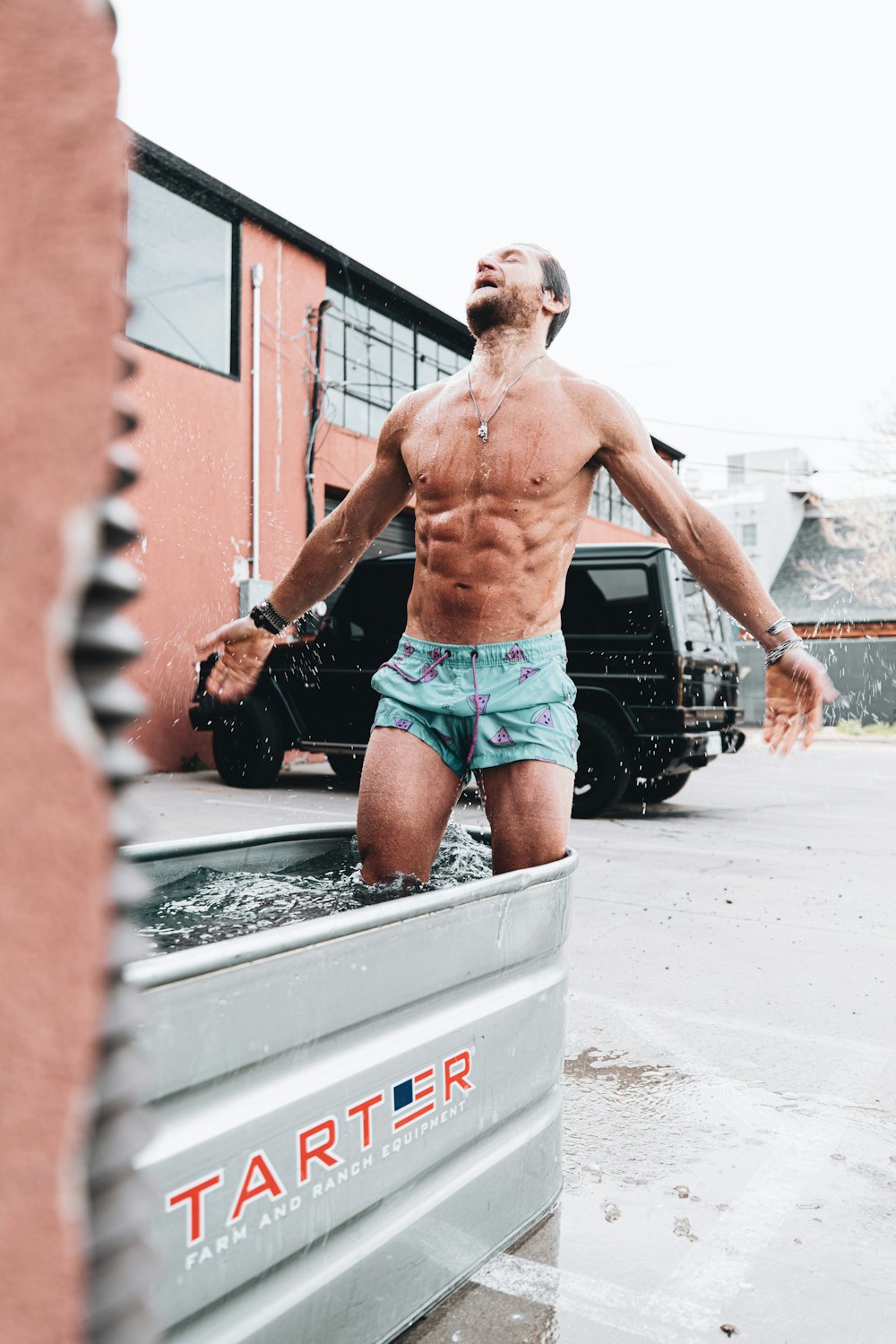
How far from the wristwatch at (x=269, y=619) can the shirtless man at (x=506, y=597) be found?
0.03 m

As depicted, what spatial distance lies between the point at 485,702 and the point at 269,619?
0.64m

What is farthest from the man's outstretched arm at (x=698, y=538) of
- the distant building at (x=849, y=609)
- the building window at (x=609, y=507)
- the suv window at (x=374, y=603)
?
the distant building at (x=849, y=609)

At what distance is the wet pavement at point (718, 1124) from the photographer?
181 centimetres

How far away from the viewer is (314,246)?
42.4ft

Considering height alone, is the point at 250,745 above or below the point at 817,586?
below

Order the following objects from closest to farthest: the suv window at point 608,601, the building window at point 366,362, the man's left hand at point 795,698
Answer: the man's left hand at point 795,698, the suv window at point 608,601, the building window at point 366,362

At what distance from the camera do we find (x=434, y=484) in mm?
2535

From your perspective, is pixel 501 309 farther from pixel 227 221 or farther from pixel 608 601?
pixel 227 221

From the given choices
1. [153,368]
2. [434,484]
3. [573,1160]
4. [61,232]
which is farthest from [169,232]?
[61,232]

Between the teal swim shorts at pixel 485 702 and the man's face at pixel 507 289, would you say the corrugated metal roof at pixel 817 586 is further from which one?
the teal swim shorts at pixel 485 702

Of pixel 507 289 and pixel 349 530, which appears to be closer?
pixel 507 289

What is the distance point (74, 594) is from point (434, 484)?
7.18ft

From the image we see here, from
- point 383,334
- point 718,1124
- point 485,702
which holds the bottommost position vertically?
point 718,1124

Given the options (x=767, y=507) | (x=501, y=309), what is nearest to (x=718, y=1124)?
(x=501, y=309)
